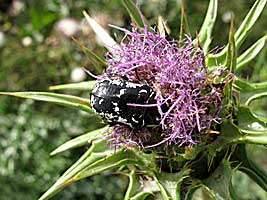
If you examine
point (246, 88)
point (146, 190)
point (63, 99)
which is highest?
point (246, 88)

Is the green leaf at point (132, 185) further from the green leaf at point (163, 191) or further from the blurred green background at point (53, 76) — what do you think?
the blurred green background at point (53, 76)

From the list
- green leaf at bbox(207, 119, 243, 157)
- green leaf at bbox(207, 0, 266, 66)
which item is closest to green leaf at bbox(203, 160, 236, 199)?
green leaf at bbox(207, 119, 243, 157)

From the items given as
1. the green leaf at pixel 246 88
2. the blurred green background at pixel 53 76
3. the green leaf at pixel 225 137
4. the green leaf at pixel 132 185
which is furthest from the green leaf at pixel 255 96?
the blurred green background at pixel 53 76

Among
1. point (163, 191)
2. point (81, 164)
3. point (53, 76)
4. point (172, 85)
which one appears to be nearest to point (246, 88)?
point (172, 85)

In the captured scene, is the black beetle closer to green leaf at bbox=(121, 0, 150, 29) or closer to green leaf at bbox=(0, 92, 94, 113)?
green leaf at bbox=(0, 92, 94, 113)

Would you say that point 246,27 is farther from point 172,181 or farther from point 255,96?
point 172,181

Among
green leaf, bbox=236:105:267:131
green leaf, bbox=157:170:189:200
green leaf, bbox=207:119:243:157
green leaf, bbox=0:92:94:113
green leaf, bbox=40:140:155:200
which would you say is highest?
green leaf, bbox=236:105:267:131

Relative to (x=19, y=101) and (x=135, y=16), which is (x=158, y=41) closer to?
(x=135, y=16)
